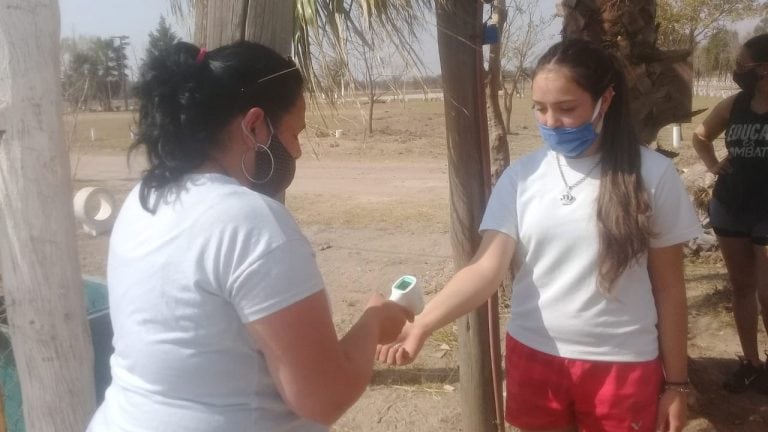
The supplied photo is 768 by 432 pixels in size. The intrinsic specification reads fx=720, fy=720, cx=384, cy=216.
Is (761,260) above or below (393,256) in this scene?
above

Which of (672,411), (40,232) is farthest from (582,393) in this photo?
(40,232)

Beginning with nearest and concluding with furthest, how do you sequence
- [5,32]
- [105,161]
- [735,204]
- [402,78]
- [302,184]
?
[5,32]
[402,78]
[735,204]
[302,184]
[105,161]

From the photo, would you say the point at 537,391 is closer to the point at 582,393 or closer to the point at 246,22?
the point at 582,393

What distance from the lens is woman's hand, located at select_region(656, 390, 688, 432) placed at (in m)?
2.00

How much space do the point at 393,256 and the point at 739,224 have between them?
13.8 feet

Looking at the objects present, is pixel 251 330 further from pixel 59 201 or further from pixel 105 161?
pixel 105 161

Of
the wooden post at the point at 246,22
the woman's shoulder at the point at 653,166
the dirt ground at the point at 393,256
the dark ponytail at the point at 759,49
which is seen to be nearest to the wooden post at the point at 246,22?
the wooden post at the point at 246,22

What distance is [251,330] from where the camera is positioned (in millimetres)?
1236

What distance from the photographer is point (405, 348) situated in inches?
79.4

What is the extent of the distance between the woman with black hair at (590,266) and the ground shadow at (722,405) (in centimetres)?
166

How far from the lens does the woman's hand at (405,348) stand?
6.59ft

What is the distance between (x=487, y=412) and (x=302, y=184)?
1113cm

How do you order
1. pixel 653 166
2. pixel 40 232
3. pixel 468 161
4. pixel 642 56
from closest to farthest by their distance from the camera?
1. pixel 653 166
2. pixel 40 232
3. pixel 468 161
4. pixel 642 56

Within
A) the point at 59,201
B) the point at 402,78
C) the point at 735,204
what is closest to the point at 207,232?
the point at 59,201
